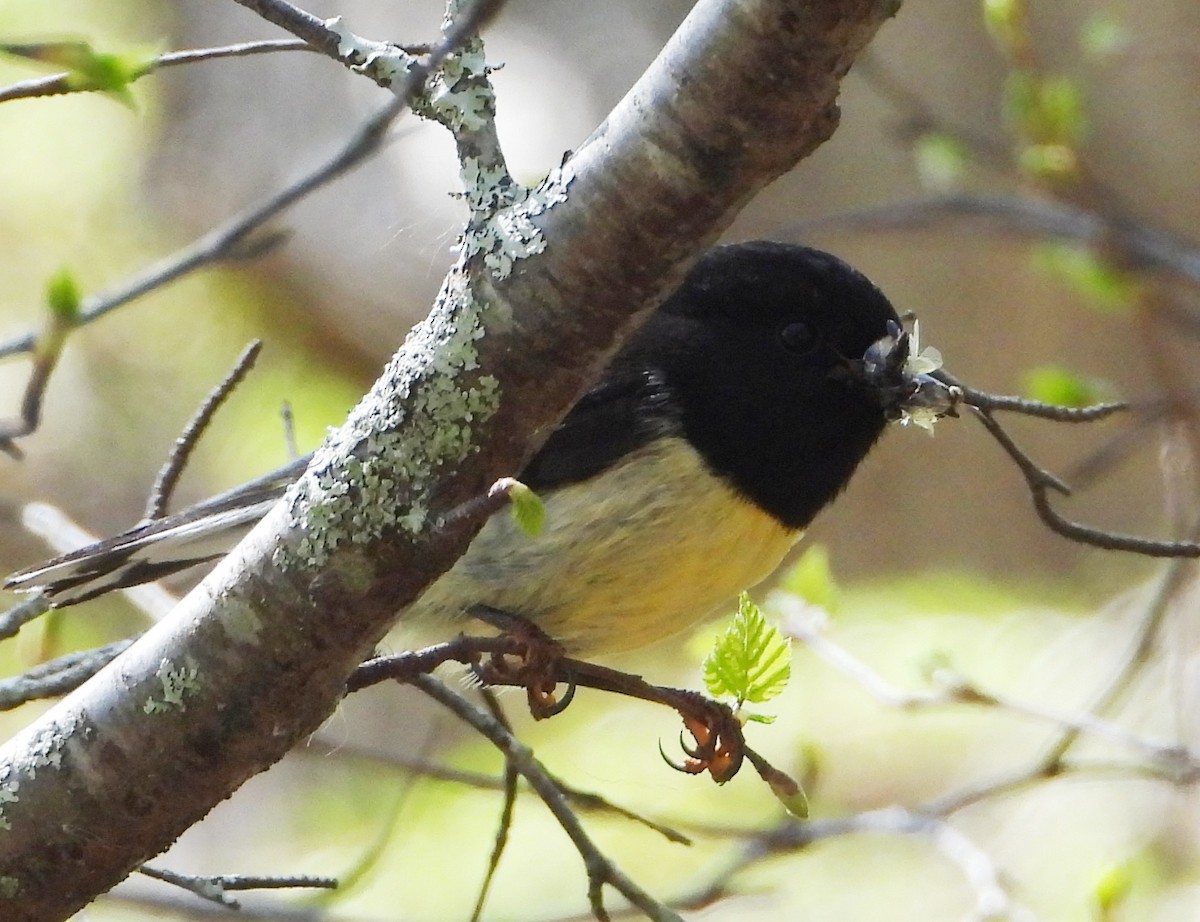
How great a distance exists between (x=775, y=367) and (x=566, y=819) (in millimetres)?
759

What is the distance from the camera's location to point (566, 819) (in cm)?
160

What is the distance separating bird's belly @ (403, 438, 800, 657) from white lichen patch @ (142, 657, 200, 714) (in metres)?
0.61

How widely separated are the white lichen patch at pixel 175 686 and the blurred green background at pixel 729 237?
2748mm

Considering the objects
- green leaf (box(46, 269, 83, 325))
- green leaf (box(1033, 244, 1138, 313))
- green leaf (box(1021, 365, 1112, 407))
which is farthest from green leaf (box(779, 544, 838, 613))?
green leaf (box(1033, 244, 1138, 313))

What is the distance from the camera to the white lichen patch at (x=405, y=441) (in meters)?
1.16

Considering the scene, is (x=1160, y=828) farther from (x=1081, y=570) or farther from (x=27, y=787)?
(x=27, y=787)

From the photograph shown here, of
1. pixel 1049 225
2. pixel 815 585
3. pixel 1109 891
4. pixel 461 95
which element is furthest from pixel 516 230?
pixel 1049 225

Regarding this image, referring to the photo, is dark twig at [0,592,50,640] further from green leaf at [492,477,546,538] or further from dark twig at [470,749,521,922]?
green leaf at [492,477,546,538]

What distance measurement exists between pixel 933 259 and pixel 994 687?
198 centimetres

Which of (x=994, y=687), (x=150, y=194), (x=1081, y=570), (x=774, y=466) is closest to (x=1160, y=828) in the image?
(x=994, y=687)

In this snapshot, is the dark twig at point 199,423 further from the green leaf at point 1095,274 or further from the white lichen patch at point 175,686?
the green leaf at point 1095,274

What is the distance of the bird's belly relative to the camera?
1866mm

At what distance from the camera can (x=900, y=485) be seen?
18.7 feet

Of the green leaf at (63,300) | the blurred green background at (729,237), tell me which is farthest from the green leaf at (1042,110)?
the green leaf at (63,300)
